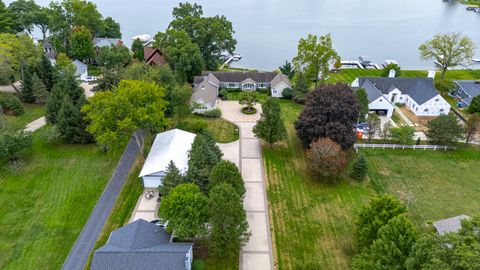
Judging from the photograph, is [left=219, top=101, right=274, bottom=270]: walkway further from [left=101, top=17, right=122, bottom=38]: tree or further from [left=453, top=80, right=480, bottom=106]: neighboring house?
[left=101, top=17, right=122, bottom=38]: tree

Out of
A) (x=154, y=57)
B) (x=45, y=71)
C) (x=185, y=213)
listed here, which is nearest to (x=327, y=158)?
(x=185, y=213)

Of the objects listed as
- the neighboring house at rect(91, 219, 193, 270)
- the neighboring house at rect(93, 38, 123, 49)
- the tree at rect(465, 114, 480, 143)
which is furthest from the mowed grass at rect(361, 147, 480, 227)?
the neighboring house at rect(93, 38, 123, 49)

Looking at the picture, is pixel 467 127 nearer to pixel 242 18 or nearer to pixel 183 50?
pixel 183 50

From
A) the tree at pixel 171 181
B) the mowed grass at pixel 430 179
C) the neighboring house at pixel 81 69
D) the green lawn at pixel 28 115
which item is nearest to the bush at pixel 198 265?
the tree at pixel 171 181

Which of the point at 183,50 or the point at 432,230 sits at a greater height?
the point at 183,50

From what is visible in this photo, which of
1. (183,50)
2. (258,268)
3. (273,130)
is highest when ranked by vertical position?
(183,50)

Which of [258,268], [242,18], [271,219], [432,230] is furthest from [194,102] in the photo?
[242,18]
